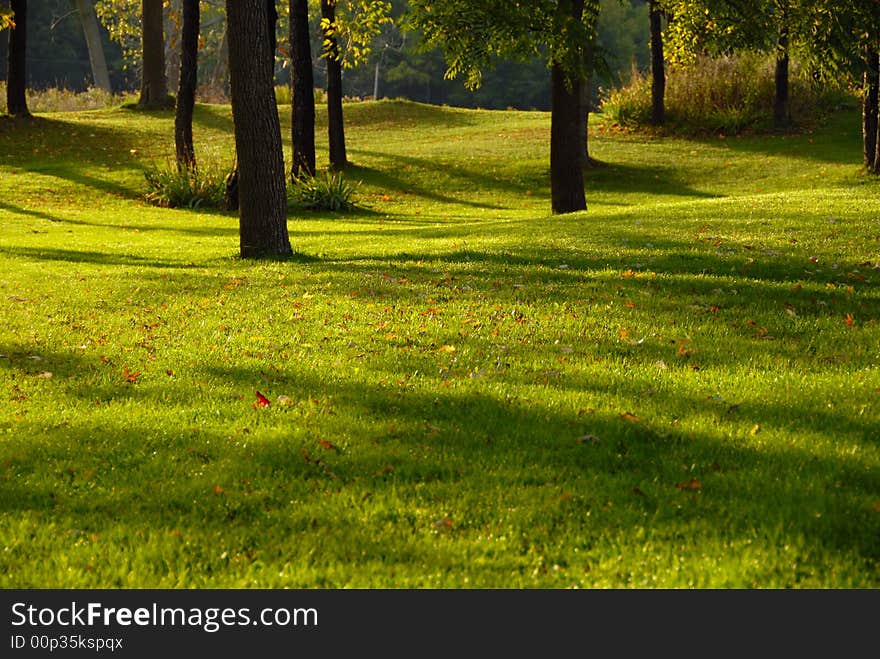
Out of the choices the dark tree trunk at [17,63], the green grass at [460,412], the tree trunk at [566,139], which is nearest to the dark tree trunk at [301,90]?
the tree trunk at [566,139]

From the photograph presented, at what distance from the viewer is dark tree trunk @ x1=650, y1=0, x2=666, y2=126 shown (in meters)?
32.2

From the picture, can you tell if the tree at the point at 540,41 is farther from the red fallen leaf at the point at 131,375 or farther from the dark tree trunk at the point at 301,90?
the red fallen leaf at the point at 131,375

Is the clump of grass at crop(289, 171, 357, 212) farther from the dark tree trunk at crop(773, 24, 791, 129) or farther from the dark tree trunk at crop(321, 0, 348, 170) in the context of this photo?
the dark tree trunk at crop(773, 24, 791, 129)

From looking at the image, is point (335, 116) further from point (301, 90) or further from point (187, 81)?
point (187, 81)

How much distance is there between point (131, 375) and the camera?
305 inches

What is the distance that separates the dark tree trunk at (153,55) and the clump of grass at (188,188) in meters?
14.3

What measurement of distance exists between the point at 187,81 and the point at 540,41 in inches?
435

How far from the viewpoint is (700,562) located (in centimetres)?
439

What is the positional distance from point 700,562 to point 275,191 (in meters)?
10.7

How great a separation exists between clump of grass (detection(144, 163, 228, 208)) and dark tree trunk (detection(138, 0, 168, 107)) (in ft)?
46.9

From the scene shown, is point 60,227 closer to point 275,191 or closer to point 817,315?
point 275,191

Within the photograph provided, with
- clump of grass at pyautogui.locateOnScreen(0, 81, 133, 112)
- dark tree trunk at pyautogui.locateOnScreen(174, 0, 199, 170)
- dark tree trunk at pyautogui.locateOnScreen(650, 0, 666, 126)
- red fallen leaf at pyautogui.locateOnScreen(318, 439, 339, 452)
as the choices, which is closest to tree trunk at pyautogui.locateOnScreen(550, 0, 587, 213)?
dark tree trunk at pyautogui.locateOnScreen(174, 0, 199, 170)

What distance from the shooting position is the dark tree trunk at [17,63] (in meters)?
32.1
